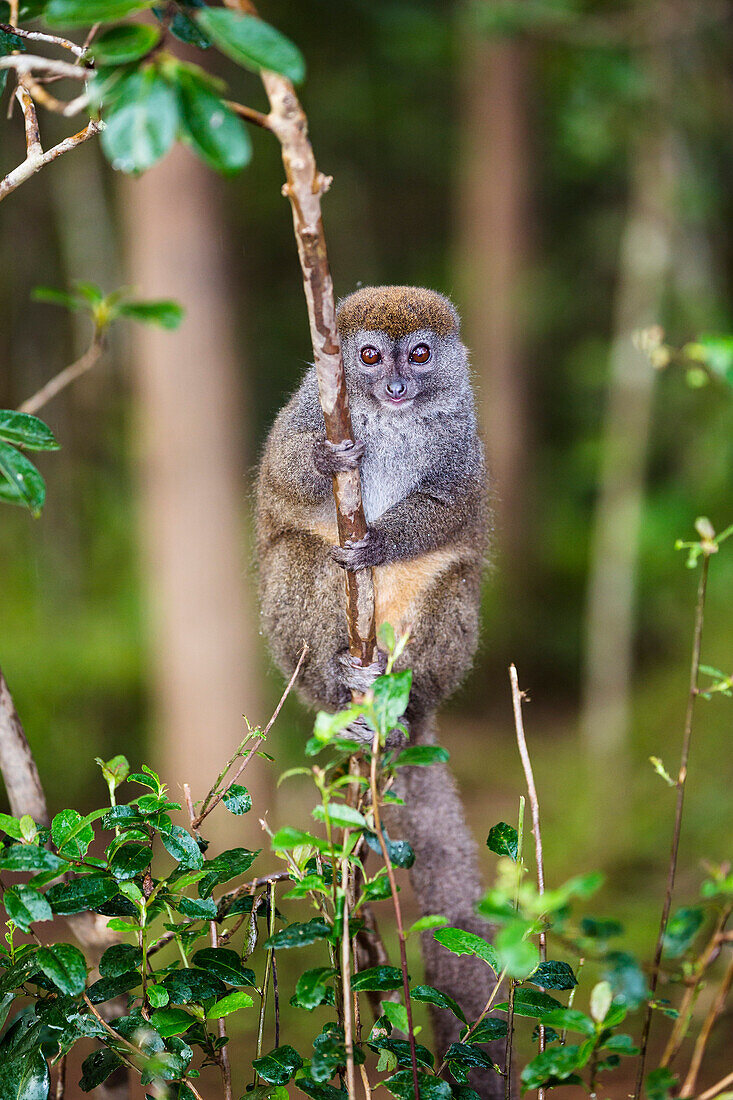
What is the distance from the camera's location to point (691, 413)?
7.47 meters

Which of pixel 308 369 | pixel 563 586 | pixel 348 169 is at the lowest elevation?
pixel 563 586

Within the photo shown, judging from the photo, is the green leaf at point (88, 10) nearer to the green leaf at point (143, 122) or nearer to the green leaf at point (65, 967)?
the green leaf at point (143, 122)

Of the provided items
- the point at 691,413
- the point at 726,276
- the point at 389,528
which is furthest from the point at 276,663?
the point at 726,276

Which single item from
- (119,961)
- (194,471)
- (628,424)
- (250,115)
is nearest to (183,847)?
(119,961)

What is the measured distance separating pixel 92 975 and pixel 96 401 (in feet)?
29.5

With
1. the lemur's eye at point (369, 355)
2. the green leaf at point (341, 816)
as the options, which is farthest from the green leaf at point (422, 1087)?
the lemur's eye at point (369, 355)

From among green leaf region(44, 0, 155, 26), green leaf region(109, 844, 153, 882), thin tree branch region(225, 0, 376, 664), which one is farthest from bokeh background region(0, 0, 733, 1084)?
green leaf region(44, 0, 155, 26)

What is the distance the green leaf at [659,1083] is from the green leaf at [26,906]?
93 centimetres

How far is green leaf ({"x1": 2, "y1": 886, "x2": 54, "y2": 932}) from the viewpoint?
1.62 meters

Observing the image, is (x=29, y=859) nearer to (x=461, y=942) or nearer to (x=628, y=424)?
(x=461, y=942)

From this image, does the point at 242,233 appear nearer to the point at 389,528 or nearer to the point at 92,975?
the point at 389,528

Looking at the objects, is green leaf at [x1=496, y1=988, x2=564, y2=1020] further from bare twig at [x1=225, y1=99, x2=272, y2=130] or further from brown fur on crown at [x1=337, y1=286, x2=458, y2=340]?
brown fur on crown at [x1=337, y1=286, x2=458, y2=340]

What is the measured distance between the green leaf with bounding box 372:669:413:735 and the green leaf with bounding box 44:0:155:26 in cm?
101

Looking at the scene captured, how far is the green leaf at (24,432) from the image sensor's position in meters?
1.76
